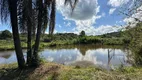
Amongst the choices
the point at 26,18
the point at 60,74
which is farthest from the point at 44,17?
the point at 60,74

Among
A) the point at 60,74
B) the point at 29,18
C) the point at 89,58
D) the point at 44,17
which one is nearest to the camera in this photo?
the point at 60,74

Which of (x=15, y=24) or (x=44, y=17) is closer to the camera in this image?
(x=15, y=24)

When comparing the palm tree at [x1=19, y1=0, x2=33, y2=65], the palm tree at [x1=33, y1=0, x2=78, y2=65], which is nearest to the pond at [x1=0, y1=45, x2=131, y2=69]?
the palm tree at [x1=33, y1=0, x2=78, y2=65]

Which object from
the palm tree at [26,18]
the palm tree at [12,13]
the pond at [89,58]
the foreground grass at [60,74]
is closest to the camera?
the foreground grass at [60,74]

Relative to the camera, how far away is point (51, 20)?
6.71 meters

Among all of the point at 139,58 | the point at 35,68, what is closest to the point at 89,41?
the point at 139,58

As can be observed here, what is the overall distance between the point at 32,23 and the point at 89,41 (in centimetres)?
3067

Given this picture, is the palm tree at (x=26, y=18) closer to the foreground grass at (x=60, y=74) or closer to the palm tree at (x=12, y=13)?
the palm tree at (x=12, y=13)

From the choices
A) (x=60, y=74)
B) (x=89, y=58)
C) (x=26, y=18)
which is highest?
(x=26, y=18)

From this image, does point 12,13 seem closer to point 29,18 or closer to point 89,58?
point 29,18

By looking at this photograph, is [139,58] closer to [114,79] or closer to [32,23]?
[114,79]

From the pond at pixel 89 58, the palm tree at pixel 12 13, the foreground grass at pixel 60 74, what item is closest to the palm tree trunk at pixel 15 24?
the palm tree at pixel 12 13

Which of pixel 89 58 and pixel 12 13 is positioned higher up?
pixel 12 13

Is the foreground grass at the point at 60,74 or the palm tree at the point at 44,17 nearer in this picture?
the foreground grass at the point at 60,74
